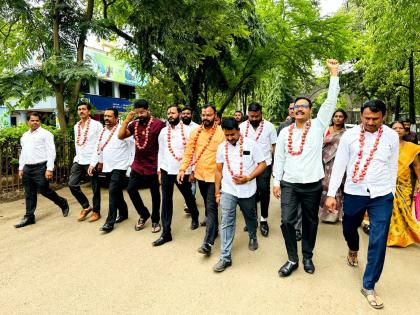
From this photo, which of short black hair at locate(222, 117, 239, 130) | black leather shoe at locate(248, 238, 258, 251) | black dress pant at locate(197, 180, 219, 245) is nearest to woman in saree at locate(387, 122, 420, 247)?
black leather shoe at locate(248, 238, 258, 251)

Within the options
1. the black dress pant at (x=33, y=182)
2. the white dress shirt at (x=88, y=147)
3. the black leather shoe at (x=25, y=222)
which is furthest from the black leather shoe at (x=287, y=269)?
the black leather shoe at (x=25, y=222)

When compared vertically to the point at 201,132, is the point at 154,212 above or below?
below

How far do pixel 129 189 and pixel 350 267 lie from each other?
3.23m

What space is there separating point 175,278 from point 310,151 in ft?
6.59

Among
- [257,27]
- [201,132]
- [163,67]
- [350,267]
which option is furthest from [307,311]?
[257,27]

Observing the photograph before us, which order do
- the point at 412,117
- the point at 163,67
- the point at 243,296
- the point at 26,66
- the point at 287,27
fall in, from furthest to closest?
1. the point at 412,117
2. the point at 287,27
3. the point at 163,67
4. the point at 26,66
5. the point at 243,296

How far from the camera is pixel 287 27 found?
1488 centimetres

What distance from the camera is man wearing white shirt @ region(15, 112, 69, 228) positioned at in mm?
5629

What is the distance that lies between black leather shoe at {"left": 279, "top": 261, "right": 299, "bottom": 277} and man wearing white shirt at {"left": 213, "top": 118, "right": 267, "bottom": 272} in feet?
2.00

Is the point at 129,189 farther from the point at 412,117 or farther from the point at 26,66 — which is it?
the point at 412,117

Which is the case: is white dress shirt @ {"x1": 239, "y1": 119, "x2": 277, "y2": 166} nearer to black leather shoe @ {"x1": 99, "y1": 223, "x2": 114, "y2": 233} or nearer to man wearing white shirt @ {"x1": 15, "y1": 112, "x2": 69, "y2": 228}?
black leather shoe @ {"x1": 99, "y1": 223, "x2": 114, "y2": 233}

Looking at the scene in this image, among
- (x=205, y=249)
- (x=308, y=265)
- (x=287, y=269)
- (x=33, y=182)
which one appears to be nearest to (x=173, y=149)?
(x=205, y=249)

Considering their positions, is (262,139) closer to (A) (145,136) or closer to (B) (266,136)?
(B) (266,136)

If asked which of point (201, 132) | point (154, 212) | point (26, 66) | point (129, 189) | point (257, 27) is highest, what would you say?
point (257, 27)
